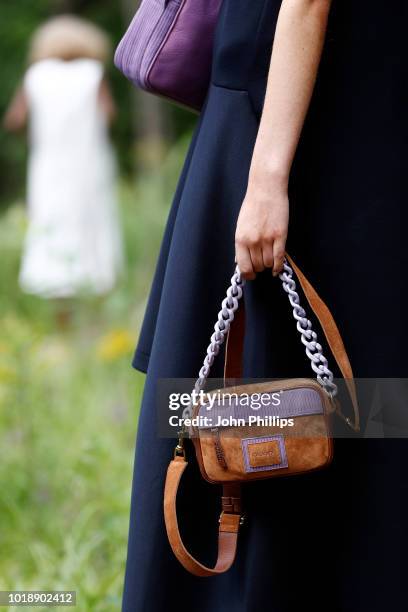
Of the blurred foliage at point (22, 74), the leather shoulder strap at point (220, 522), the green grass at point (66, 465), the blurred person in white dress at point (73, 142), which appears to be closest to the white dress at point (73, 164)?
the blurred person in white dress at point (73, 142)

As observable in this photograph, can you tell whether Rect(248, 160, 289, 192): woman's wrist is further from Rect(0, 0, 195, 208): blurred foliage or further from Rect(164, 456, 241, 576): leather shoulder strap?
Rect(0, 0, 195, 208): blurred foliage

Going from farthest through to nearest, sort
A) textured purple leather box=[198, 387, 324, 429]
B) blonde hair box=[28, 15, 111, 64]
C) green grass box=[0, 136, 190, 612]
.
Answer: blonde hair box=[28, 15, 111, 64]
green grass box=[0, 136, 190, 612]
textured purple leather box=[198, 387, 324, 429]

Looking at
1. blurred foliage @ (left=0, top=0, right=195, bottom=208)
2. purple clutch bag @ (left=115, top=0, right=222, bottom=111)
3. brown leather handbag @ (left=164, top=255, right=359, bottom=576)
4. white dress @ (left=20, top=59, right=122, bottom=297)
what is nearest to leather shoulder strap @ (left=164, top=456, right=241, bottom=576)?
brown leather handbag @ (left=164, top=255, right=359, bottom=576)

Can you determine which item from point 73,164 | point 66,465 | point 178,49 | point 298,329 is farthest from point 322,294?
point 73,164

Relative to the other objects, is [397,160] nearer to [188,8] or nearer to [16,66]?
[188,8]

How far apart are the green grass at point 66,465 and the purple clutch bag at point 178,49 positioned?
105 centimetres

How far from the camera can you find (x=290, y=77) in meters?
1.46

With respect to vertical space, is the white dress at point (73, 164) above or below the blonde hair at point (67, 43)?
below

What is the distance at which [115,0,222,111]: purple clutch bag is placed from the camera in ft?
5.40

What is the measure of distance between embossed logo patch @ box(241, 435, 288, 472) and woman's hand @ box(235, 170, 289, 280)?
0.24 metres

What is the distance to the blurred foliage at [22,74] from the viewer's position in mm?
16234

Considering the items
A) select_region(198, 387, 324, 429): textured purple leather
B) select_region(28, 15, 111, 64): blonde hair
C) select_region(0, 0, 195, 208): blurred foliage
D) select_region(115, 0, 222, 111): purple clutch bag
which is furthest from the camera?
select_region(0, 0, 195, 208): blurred foliage

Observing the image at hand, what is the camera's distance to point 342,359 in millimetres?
1467

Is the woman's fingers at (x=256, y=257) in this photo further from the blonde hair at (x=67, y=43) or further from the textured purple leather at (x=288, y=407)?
the blonde hair at (x=67, y=43)
